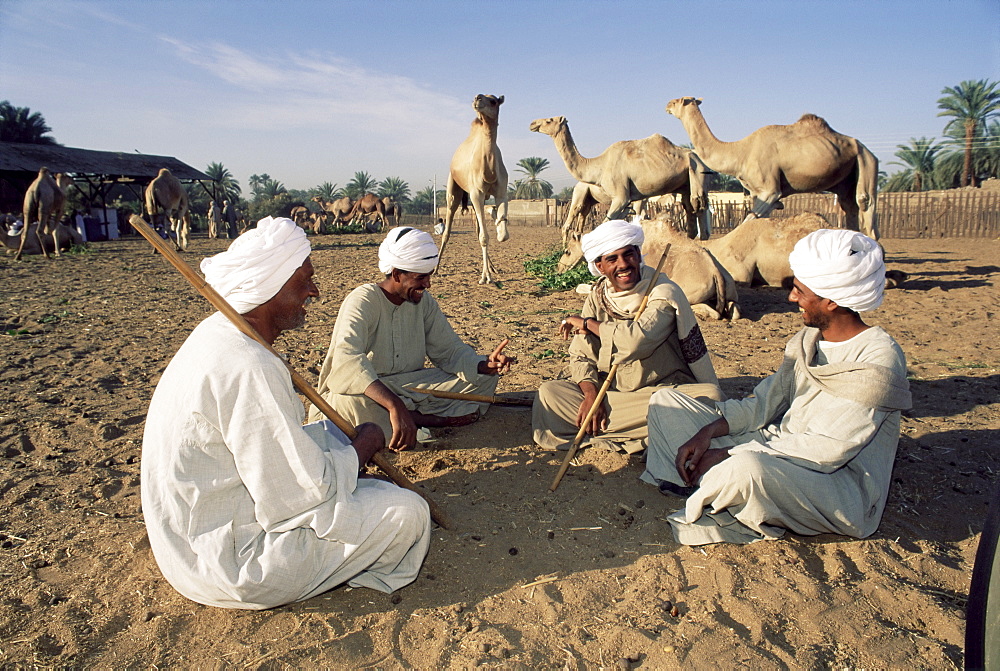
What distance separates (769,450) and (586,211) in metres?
11.2

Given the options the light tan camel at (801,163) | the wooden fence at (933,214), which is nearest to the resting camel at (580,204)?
the light tan camel at (801,163)

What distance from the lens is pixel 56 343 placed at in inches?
264

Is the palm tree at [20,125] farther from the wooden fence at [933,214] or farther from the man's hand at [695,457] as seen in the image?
the man's hand at [695,457]

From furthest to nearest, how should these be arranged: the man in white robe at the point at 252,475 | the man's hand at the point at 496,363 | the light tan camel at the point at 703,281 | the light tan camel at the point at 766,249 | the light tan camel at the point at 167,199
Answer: the light tan camel at the point at 167,199 < the light tan camel at the point at 766,249 < the light tan camel at the point at 703,281 < the man's hand at the point at 496,363 < the man in white robe at the point at 252,475

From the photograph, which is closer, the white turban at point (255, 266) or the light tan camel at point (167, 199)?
the white turban at point (255, 266)

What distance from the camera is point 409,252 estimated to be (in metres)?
3.90

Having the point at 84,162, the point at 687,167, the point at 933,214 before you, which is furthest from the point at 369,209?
the point at 933,214

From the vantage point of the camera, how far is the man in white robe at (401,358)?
147 inches

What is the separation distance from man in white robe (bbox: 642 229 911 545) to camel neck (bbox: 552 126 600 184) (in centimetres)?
974

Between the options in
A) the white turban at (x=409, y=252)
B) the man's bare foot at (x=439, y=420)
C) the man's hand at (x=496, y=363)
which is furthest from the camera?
the man's bare foot at (x=439, y=420)

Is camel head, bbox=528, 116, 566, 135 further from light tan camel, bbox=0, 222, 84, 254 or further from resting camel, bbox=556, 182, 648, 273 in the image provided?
light tan camel, bbox=0, 222, 84, 254

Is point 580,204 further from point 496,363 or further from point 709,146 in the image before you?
point 496,363

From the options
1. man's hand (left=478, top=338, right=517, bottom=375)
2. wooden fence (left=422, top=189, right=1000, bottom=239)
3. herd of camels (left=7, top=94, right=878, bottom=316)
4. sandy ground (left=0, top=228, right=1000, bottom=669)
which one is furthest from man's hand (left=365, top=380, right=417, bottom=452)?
wooden fence (left=422, top=189, right=1000, bottom=239)

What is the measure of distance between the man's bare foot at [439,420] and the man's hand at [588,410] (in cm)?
85
